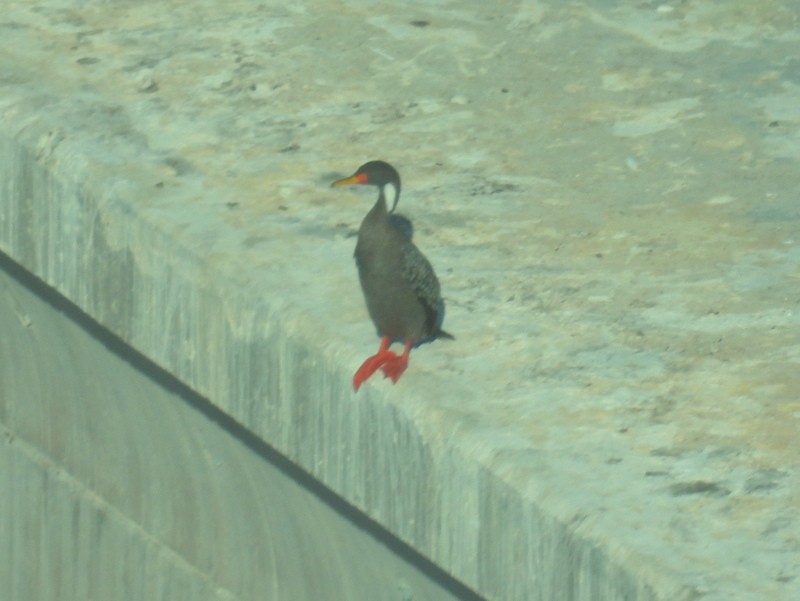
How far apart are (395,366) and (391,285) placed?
0.83 feet

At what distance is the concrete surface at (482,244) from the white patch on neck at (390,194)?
28cm

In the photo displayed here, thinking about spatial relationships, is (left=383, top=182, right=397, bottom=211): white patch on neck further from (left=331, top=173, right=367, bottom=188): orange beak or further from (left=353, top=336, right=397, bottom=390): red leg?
(left=353, top=336, right=397, bottom=390): red leg

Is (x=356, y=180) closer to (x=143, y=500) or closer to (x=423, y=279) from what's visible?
(x=423, y=279)

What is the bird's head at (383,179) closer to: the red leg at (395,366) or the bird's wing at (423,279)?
the bird's wing at (423,279)

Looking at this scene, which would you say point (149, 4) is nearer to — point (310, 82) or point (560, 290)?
point (310, 82)

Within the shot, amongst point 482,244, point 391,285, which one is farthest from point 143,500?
point 391,285

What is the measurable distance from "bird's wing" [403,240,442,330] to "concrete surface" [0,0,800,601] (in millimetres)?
101

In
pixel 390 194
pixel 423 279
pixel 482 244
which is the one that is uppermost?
pixel 390 194

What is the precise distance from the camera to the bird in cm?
395

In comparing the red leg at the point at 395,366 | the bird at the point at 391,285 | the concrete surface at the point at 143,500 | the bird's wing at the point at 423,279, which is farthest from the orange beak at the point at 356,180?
the concrete surface at the point at 143,500

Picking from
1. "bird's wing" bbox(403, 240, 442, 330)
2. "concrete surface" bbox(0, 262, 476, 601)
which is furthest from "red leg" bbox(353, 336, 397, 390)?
"concrete surface" bbox(0, 262, 476, 601)

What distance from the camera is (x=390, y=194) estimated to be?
4234 millimetres

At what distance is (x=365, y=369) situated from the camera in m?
3.88

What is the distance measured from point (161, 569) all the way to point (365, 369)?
1.61 metres
